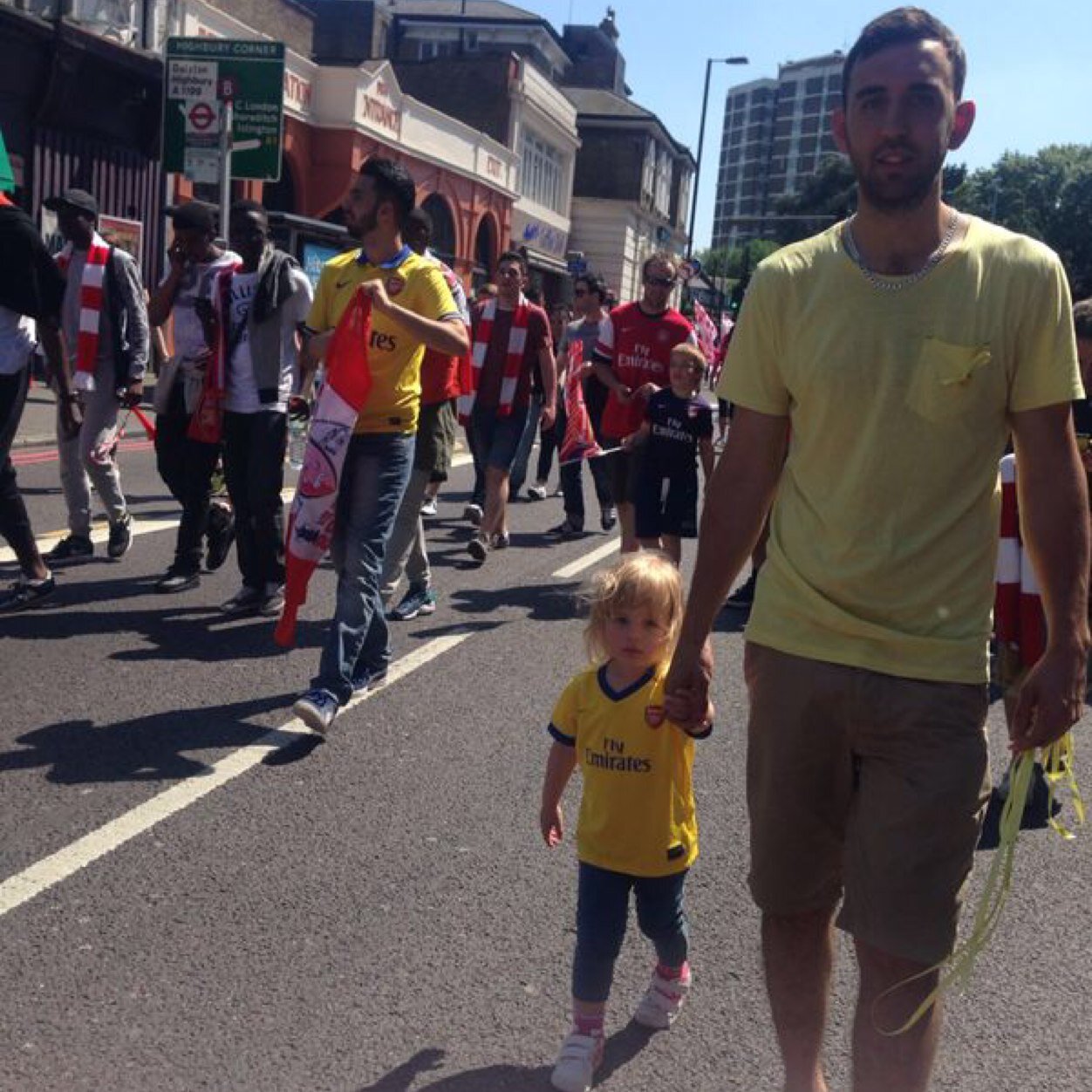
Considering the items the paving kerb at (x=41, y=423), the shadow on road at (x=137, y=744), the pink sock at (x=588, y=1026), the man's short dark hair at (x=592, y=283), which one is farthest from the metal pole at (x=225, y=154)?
the pink sock at (x=588, y=1026)

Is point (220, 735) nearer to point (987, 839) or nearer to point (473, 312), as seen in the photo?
point (987, 839)

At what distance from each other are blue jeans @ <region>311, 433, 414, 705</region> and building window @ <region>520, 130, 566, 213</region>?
40.9m

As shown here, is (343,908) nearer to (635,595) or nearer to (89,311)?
(635,595)

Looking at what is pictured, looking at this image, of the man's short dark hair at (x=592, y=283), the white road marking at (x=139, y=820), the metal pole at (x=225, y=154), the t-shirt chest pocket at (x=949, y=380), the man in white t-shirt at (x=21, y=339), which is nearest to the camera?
the t-shirt chest pocket at (x=949, y=380)

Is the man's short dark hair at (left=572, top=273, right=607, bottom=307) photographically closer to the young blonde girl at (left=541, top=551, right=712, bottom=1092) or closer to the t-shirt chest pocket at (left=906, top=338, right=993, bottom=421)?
the young blonde girl at (left=541, top=551, right=712, bottom=1092)

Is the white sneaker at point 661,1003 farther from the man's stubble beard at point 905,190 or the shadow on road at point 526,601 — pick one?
the shadow on road at point 526,601

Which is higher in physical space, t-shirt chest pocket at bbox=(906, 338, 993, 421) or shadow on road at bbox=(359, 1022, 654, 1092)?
t-shirt chest pocket at bbox=(906, 338, 993, 421)

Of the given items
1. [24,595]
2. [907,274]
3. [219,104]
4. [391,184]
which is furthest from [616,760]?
[219,104]

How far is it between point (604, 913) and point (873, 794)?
82 cm

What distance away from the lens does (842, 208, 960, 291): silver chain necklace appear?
95.4 inches

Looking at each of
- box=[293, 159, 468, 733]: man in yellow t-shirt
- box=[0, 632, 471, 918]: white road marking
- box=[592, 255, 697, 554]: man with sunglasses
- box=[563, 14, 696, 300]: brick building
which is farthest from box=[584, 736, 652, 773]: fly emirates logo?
box=[563, 14, 696, 300]: brick building

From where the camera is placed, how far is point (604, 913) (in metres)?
3.06

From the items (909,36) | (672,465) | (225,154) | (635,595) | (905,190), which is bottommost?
(672,465)

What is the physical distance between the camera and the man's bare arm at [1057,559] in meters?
2.40
